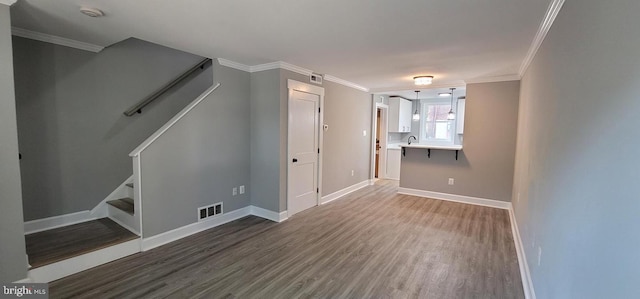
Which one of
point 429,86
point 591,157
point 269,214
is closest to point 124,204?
point 269,214

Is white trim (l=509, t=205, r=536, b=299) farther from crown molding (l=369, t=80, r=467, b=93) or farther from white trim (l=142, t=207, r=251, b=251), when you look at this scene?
white trim (l=142, t=207, r=251, b=251)

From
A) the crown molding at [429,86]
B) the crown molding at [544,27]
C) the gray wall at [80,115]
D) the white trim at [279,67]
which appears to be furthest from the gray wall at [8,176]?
the crown molding at [429,86]

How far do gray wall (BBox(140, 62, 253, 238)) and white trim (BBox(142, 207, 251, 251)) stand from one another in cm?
6

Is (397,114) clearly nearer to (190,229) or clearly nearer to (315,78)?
Answer: (315,78)

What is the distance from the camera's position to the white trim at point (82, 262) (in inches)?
90.8

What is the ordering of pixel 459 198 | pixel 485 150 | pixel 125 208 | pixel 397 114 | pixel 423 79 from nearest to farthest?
pixel 125 208 < pixel 423 79 < pixel 485 150 < pixel 459 198 < pixel 397 114

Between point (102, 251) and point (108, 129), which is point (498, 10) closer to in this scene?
point (102, 251)

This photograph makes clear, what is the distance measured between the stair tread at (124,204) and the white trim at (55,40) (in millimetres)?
1948

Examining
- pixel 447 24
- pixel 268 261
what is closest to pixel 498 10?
pixel 447 24

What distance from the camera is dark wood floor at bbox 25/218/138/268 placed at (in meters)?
2.46

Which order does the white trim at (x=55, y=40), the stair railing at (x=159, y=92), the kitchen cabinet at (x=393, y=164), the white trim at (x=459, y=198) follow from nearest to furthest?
the white trim at (x=55, y=40) → the stair railing at (x=159, y=92) → the white trim at (x=459, y=198) → the kitchen cabinet at (x=393, y=164)

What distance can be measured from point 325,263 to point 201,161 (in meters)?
2.11

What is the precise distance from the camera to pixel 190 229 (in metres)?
3.44

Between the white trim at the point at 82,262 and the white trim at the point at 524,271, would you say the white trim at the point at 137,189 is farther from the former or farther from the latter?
the white trim at the point at 524,271
